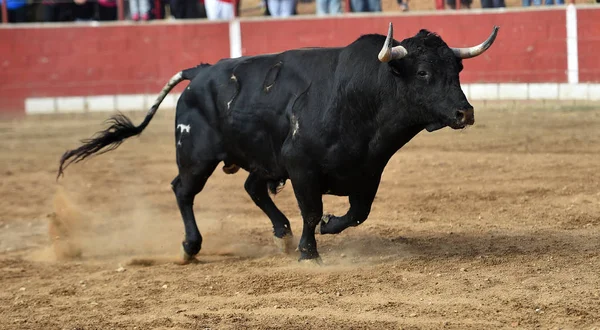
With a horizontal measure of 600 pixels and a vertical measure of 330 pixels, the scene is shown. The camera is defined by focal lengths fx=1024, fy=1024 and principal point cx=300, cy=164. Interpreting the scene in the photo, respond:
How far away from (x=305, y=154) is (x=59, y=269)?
2.30 meters

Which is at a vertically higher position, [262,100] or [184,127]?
[262,100]

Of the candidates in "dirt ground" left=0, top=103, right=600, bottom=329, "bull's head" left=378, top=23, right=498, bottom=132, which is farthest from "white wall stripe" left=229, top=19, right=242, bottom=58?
"bull's head" left=378, top=23, right=498, bottom=132

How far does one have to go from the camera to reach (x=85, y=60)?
56.6 ft

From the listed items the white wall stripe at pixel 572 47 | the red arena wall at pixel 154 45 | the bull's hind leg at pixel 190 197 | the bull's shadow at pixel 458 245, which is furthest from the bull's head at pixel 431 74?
the red arena wall at pixel 154 45

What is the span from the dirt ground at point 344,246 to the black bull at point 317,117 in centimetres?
50

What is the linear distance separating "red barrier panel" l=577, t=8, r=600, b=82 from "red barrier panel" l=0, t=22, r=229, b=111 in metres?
6.45

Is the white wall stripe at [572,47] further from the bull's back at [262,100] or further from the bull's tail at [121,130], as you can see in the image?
the bull's back at [262,100]

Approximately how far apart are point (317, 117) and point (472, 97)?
Result: 897cm

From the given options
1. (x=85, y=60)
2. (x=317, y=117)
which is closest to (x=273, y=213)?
(x=317, y=117)

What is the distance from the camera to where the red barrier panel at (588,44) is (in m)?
14.6

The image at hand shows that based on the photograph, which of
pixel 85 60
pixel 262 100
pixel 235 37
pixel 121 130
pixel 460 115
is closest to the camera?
pixel 460 115

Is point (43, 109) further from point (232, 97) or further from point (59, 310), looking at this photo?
point (59, 310)

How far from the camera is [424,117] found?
664cm

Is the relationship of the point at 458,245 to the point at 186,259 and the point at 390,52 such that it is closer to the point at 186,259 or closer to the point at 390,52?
the point at 390,52
